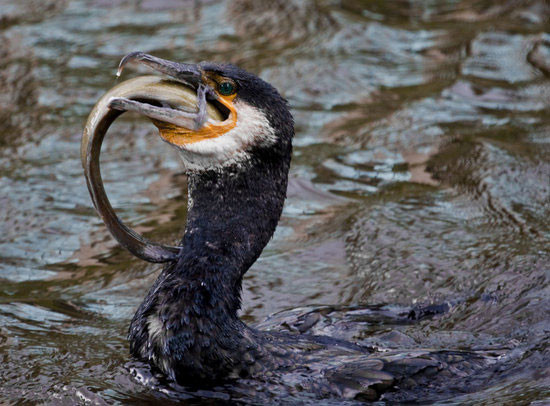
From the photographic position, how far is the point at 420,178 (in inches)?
316

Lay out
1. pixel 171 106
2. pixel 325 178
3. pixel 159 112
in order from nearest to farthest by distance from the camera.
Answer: pixel 159 112
pixel 171 106
pixel 325 178

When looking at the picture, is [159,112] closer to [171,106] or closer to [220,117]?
[171,106]

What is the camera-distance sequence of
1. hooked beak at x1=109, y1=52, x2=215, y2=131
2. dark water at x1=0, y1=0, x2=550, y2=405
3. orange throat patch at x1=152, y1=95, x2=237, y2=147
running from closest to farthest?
hooked beak at x1=109, y1=52, x2=215, y2=131 → orange throat patch at x1=152, y1=95, x2=237, y2=147 → dark water at x1=0, y1=0, x2=550, y2=405

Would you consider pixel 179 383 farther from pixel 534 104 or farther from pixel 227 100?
pixel 534 104

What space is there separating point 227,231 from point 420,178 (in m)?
3.70

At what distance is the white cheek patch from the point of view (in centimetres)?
450

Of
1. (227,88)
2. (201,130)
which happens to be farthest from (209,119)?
(227,88)

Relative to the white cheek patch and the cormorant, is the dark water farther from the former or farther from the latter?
the white cheek patch

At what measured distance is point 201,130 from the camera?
178 inches

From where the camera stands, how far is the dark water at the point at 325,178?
5.55 m

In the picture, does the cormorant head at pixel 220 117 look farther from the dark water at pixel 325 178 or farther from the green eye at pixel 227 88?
the dark water at pixel 325 178

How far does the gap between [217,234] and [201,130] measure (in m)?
0.50

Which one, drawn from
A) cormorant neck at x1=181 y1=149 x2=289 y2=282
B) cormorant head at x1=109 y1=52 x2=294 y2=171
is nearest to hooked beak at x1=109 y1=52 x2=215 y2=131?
cormorant head at x1=109 y1=52 x2=294 y2=171

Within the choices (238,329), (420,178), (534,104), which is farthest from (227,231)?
(534,104)
